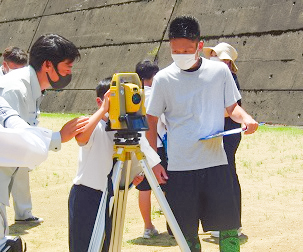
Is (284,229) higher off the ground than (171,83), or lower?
lower

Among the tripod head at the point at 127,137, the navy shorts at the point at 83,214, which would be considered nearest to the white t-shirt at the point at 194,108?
the navy shorts at the point at 83,214

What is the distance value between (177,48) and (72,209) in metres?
1.08

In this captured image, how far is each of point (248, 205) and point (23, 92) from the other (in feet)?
13.0

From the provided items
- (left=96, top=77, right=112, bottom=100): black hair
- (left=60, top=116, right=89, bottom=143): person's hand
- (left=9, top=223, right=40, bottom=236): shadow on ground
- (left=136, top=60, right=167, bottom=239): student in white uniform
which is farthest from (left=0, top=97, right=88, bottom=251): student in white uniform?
(left=9, top=223, right=40, bottom=236): shadow on ground

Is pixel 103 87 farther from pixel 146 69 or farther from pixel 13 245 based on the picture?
pixel 146 69

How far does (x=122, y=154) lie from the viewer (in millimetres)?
3105

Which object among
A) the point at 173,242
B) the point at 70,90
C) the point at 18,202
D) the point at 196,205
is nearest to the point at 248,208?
the point at 173,242

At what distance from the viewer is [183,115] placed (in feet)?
12.7

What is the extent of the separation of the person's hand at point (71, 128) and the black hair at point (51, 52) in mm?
400

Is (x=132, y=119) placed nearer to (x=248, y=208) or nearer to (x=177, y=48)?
(x=177, y=48)

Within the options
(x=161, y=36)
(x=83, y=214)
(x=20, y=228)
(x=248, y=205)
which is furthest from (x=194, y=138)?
(x=161, y=36)

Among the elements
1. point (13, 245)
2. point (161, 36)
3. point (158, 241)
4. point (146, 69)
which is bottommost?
point (158, 241)

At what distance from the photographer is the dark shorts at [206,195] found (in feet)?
12.6

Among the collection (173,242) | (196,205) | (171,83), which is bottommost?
(173,242)
